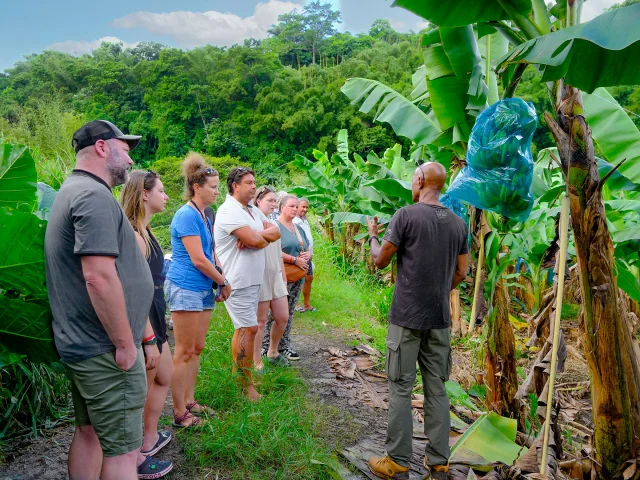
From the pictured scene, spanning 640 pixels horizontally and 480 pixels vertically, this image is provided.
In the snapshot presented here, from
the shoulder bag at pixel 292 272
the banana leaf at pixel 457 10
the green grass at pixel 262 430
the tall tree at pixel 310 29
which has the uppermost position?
the tall tree at pixel 310 29

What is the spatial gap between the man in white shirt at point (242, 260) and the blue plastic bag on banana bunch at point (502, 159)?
1.54 meters

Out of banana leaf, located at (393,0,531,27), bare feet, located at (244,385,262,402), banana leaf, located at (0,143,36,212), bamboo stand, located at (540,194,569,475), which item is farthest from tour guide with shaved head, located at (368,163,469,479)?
banana leaf, located at (0,143,36,212)

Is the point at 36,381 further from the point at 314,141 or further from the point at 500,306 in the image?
the point at 314,141

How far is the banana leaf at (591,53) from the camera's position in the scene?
6.08 ft

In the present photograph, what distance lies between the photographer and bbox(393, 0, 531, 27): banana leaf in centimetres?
252

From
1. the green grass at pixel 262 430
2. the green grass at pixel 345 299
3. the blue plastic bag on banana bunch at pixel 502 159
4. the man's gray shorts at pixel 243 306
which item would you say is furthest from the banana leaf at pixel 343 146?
the blue plastic bag on banana bunch at pixel 502 159

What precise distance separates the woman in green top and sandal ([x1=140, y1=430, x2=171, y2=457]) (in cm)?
176

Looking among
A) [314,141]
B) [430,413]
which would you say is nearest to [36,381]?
[430,413]

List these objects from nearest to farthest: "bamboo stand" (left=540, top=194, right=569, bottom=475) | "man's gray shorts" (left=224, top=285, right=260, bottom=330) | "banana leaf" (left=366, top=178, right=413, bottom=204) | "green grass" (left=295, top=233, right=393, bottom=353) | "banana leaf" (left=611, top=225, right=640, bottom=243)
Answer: "bamboo stand" (left=540, top=194, right=569, bottom=475), "man's gray shorts" (left=224, top=285, right=260, bottom=330), "banana leaf" (left=611, top=225, right=640, bottom=243), "banana leaf" (left=366, top=178, right=413, bottom=204), "green grass" (left=295, top=233, right=393, bottom=353)

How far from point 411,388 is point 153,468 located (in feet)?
4.98

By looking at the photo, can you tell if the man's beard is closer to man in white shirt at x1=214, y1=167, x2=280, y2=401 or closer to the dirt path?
man in white shirt at x1=214, y1=167, x2=280, y2=401

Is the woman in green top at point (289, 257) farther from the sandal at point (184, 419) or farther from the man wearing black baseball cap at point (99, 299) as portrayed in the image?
the man wearing black baseball cap at point (99, 299)

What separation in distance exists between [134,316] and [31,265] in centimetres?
49

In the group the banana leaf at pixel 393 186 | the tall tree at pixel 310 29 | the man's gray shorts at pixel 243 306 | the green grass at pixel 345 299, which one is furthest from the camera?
the tall tree at pixel 310 29
